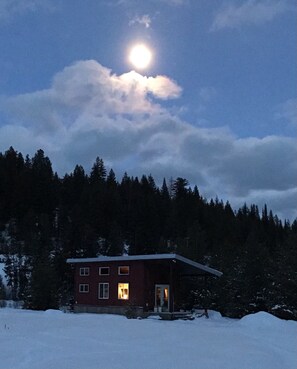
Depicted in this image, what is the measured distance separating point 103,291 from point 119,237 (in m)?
35.9

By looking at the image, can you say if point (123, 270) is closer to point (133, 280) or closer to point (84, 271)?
point (133, 280)

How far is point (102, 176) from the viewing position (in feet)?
383

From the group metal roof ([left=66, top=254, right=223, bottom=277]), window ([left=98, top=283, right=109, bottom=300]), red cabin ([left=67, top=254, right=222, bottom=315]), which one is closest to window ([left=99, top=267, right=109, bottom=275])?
red cabin ([left=67, top=254, right=222, bottom=315])

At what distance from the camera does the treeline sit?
3906 cm

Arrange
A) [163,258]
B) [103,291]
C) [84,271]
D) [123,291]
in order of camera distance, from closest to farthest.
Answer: [163,258] < [123,291] < [103,291] < [84,271]

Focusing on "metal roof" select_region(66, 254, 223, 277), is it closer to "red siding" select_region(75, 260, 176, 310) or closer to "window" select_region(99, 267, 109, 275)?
"red siding" select_region(75, 260, 176, 310)

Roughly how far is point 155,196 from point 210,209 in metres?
14.7

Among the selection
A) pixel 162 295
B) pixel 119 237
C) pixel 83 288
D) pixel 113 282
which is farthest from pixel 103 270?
pixel 119 237

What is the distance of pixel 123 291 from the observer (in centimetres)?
3491

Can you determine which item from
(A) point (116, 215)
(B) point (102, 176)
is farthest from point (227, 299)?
(B) point (102, 176)

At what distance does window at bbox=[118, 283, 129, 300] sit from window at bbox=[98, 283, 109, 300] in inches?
53.1

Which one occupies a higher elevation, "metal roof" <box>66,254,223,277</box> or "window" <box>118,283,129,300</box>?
"metal roof" <box>66,254,223,277</box>

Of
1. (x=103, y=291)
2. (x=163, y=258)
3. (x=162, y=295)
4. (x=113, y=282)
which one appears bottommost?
(x=162, y=295)

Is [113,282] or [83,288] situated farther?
[83,288]
